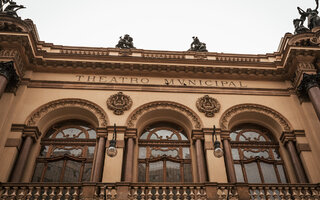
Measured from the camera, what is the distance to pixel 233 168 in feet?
38.3

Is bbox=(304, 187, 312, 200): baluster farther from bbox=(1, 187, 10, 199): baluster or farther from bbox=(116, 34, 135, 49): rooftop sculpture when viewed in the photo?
bbox=(116, 34, 135, 49): rooftop sculpture

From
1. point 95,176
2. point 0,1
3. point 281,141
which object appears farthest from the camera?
point 0,1

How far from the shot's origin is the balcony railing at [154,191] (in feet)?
32.1

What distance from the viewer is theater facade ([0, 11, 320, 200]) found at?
10812 mm

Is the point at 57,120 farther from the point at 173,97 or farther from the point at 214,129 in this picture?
the point at 214,129

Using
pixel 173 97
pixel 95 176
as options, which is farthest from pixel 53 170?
pixel 173 97

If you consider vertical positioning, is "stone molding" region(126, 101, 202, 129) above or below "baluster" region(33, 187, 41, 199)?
above

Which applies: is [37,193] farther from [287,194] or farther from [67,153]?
[287,194]

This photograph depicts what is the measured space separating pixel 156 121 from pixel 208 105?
242 cm

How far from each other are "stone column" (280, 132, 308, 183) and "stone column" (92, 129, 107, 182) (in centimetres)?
734

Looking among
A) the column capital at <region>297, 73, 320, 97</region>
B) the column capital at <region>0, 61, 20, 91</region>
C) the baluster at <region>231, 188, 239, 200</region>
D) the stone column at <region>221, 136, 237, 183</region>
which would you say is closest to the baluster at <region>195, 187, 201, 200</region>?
the baluster at <region>231, 188, 239, 200</region>

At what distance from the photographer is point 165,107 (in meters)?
13.7

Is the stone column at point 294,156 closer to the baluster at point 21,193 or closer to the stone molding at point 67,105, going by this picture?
the stone molding at point 67,105

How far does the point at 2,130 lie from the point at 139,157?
5336 mm
